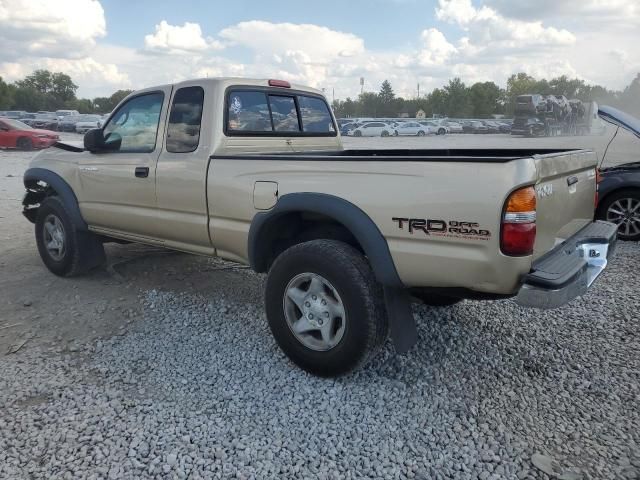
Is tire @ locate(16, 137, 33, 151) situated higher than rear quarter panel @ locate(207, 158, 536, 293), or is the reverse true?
rear quarter panel @ locate(207, 158, 536, 293)

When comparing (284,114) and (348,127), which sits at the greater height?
(284,114)

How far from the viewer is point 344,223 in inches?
A: 122

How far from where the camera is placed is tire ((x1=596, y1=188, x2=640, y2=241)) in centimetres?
678

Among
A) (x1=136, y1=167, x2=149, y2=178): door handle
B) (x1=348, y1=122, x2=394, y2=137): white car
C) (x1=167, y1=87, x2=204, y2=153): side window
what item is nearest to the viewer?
(x1=167, y1=87, x2=204, y2=153): side window

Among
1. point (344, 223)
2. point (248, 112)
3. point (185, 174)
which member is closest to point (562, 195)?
point (344, 223)

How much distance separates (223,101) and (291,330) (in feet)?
6.09

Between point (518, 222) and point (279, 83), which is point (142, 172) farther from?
point (518, 222)

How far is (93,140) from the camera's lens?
15.6 feet

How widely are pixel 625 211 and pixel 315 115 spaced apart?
440 centimetres

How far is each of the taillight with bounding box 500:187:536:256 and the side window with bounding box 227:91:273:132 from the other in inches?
92.2

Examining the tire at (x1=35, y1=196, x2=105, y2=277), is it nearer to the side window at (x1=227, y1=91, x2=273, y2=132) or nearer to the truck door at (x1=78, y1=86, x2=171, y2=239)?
the truck door at (x1=78, y1=86, x2=171, y2=239)

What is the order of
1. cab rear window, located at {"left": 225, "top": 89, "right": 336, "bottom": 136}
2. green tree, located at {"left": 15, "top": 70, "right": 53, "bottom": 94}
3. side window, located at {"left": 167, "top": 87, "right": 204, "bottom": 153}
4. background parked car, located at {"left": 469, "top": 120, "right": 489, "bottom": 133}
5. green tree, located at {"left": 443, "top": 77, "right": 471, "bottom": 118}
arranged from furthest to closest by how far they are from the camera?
green tree, located at {"left": 15, "top": 70, "right": 53, "bottom": 94} → green tree, located at {"left": 443, "top": 77, "right": 471, "bottom": 118} → background parked car, located at {"left": 469, "top": 120, "right": 489, "bottom": 133} → cab rear window, located at {"left": 225, "top": 89, "right": 336, "bottom": 136} → side window, located at {"left": 167, "top": 87, "right": 204, "bottom": 153}

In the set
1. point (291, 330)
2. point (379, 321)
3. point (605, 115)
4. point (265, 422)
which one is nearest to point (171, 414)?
point (265, 422)

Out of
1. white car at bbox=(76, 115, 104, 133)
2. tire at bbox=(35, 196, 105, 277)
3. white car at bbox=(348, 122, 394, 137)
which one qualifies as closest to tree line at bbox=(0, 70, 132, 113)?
white car at bbox=(76, 115, 104, 133)
